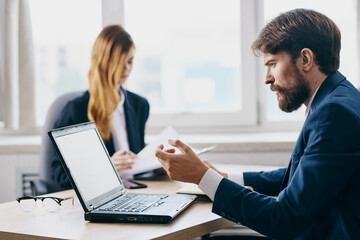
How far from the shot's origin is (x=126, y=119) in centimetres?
226

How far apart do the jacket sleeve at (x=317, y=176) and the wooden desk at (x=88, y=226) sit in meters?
0.15

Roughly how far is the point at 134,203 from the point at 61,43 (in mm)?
1892

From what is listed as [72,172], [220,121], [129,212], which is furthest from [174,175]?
[220,121]

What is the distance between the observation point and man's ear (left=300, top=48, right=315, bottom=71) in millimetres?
1191

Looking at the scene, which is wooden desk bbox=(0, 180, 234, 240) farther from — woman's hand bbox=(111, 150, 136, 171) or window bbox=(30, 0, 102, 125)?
window bbox=(30, 0, 102, 125)

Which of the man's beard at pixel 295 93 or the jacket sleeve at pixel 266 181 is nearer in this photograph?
the man's beard at pixel 295 93

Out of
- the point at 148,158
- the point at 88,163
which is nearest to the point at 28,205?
the point at 88,163

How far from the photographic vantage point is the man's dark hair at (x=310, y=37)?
1.20 meters

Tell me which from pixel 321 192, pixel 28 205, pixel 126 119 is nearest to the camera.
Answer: pixel 321 192

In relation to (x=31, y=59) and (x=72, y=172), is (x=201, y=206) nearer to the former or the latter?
(x=72, y=172)

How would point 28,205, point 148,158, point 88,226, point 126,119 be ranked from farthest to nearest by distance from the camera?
1. point 126,119
2. point 148,158
3. point 28,205
4. point 88,226

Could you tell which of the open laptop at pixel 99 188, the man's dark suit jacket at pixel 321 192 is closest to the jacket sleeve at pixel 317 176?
the man's dark suit jacket at pixel 321 192

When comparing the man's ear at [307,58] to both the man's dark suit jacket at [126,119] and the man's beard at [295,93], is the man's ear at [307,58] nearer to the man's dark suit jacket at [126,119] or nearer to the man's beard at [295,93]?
the man's beard at [295,93]

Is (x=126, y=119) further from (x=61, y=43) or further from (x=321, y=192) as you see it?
(x=321, y=192)
